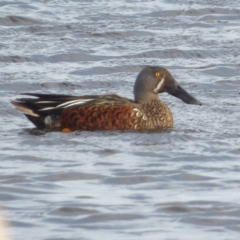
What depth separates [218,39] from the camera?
17.0m

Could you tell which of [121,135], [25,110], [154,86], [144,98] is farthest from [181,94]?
[25,110]

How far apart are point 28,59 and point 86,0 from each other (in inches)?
153

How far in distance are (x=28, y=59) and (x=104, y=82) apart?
137cm

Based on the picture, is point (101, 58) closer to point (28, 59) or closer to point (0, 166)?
point (28, 59)

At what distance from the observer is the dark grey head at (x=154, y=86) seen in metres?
12.5

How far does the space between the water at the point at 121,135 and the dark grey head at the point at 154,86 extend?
35 cm

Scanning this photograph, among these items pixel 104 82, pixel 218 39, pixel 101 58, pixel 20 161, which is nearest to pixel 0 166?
pixel 20 161

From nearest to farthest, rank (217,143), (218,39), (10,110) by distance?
(217,143)
(10,110)
(218,39)

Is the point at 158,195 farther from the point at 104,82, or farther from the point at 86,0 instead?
the point at 86,0

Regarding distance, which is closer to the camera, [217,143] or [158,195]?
[158,195]

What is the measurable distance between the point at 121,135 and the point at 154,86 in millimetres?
1039

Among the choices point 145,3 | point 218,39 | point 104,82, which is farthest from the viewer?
point 145,3

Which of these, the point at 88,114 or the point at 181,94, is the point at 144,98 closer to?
the point at 181,94

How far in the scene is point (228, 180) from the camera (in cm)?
977
